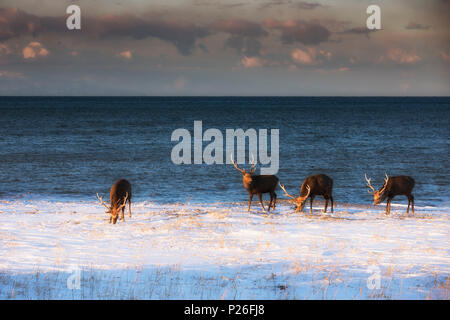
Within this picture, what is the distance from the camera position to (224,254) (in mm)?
12055

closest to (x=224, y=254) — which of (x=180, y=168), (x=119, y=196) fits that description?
(x=119, y=196)

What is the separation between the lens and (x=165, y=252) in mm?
12250

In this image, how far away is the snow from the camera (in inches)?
371

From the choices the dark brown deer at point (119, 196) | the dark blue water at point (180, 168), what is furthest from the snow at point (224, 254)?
the dark blue water at point (180, 168)

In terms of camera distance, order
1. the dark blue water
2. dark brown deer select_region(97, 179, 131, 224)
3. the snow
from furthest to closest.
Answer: the dark blue water
dark brown deer select_region(97, 179, 131, 224)
the snow

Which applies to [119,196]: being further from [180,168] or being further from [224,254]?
[180,168]

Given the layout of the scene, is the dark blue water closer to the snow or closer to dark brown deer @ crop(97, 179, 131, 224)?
dark brown deer @ crop(97, 179, 131, 224)

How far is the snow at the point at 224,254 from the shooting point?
9.43 meters

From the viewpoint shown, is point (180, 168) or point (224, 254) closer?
point (224, 254)

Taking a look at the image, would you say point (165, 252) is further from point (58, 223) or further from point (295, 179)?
point (295, 179)

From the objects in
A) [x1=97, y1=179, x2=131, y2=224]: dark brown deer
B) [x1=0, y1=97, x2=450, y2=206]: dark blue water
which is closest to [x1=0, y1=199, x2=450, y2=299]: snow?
[x1=97, y1=179, x2=131, y2=224]: dark brown deer
